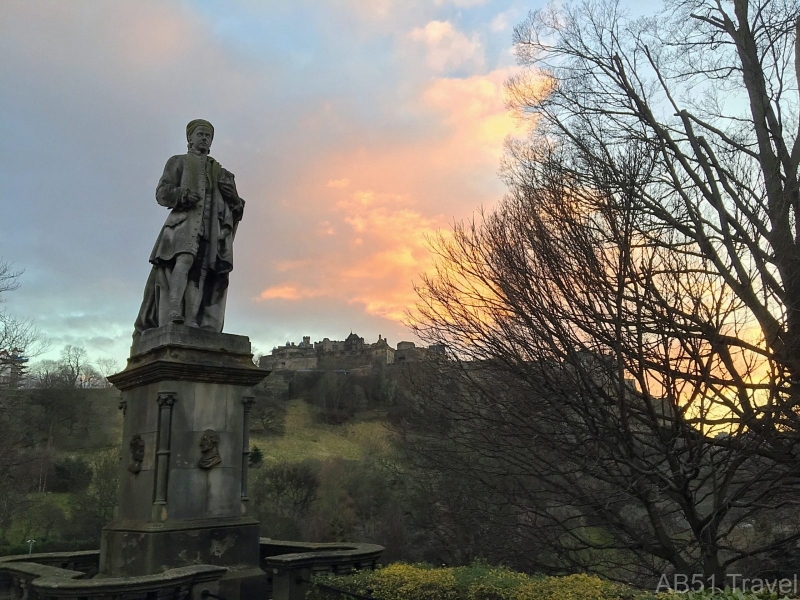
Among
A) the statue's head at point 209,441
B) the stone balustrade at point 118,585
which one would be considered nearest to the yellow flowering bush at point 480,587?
the stone balustrade at point 118,585

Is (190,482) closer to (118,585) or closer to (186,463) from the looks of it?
(186,463)

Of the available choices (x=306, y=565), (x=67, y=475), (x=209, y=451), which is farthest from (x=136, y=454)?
(x=67, y=475)

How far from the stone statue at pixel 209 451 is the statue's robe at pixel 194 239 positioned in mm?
1459

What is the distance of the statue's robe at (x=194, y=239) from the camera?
8297 millimetres

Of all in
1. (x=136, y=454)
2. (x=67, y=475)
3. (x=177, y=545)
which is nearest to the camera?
(x=177, y=545)

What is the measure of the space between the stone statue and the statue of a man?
1.45 m

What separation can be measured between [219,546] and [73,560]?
281 cm

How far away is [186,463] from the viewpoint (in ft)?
24.2

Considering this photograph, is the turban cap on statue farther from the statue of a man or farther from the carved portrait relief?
the carved portrait relief

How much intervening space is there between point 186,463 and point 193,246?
8.89 ft

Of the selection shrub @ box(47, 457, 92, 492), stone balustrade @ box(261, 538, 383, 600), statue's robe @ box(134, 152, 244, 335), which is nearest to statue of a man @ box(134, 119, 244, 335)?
statue's robe @ box(134, 152, 244, 335)

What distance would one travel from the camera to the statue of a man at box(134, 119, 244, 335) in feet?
26.9

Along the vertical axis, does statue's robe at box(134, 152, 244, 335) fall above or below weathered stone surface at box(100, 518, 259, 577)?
above

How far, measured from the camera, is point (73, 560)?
8.64m
